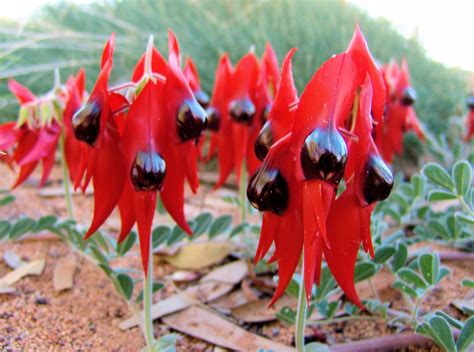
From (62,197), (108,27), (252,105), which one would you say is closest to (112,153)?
(252,105)

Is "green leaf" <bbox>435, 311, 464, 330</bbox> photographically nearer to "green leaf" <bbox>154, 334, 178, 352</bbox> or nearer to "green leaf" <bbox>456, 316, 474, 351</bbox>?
"green leaf" <bbox>456, 316, 474, 351</bbox>

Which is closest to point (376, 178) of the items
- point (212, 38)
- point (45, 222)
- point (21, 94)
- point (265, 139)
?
point (265, 139)

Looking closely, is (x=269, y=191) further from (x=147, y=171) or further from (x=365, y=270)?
(x=365, y=270)

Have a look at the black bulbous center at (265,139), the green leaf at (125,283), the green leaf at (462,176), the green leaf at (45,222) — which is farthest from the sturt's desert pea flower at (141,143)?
the green leaf at (462,176)

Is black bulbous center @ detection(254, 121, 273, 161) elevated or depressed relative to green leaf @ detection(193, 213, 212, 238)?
elevated

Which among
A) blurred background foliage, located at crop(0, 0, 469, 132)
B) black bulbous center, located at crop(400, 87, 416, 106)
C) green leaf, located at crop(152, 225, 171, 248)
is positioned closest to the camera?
green leaf, located at crop(152, 225, 171, 248)

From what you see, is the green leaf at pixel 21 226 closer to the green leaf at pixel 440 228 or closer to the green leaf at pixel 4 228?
the green leaf at pixel 4 228

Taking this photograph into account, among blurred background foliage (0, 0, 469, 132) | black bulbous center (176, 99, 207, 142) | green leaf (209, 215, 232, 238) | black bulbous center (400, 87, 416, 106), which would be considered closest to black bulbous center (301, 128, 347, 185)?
black bulbous center (176, 99, 207, 142)
